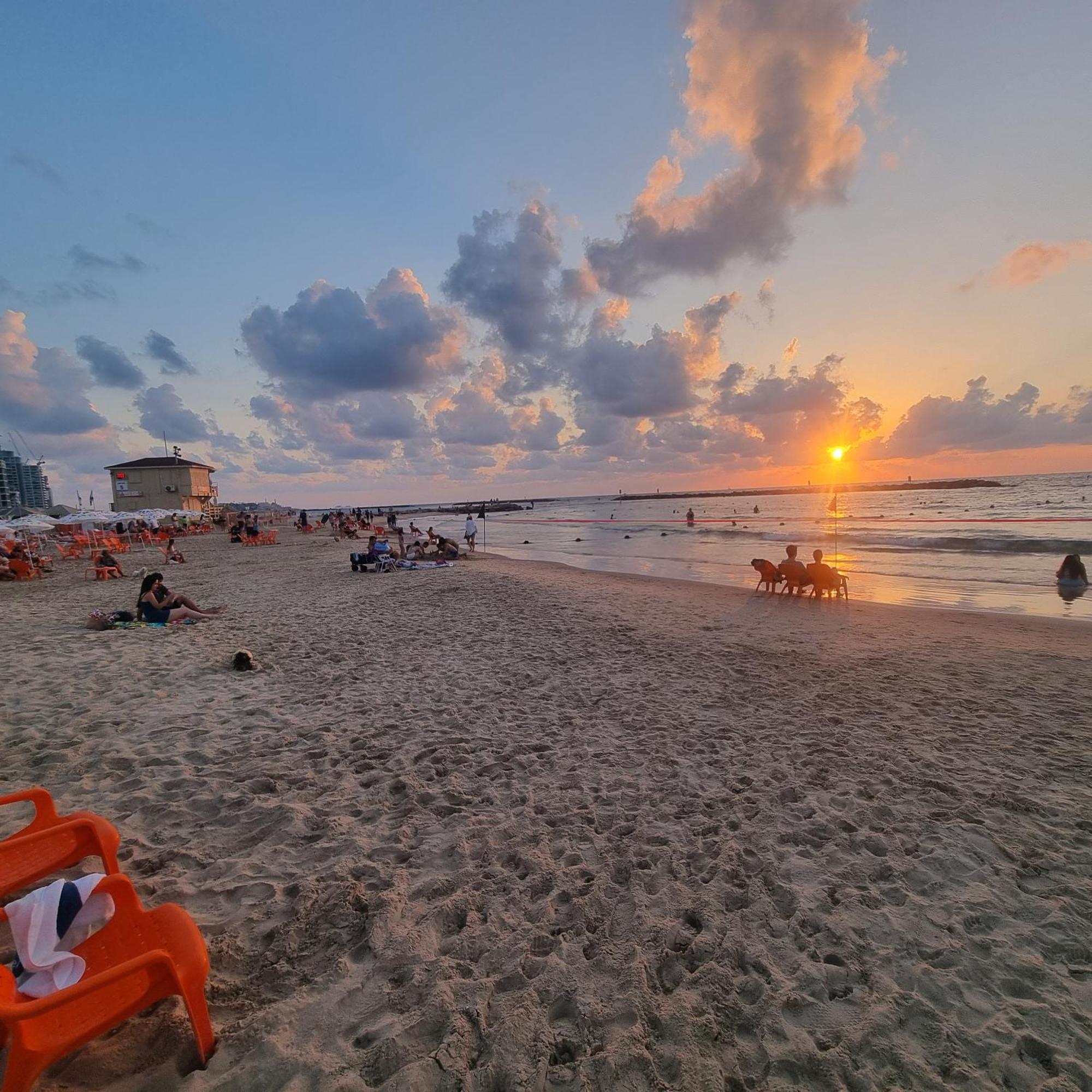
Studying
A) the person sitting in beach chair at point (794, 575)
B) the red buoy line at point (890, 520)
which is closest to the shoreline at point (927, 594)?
the person sitting in beach chair at point (794, 575)

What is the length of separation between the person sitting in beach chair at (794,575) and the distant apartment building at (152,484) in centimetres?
5625

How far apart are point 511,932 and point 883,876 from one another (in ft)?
7.91

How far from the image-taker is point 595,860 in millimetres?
3539

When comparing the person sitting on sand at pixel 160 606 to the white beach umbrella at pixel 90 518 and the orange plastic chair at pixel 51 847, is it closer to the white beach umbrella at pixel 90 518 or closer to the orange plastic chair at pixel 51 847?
the orange plastic chair at pixel 51 847

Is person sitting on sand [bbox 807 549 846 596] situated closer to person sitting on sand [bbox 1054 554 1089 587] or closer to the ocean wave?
person sitting on sand [bbox 1054 554 1089 587]

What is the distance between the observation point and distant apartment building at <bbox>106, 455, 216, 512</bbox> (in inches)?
1989

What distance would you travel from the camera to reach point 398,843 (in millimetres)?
3695

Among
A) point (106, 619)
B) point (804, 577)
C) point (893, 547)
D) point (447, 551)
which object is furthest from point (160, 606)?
point (893, 547)

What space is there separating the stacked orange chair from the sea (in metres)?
15.1

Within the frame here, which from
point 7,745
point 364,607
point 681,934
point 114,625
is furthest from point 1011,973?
point 114,625

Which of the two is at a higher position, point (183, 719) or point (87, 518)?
point (87, 518)

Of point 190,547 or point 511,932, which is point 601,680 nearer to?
point 511,932

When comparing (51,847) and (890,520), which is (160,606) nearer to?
(51,847)

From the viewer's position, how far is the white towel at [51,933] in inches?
82.4
